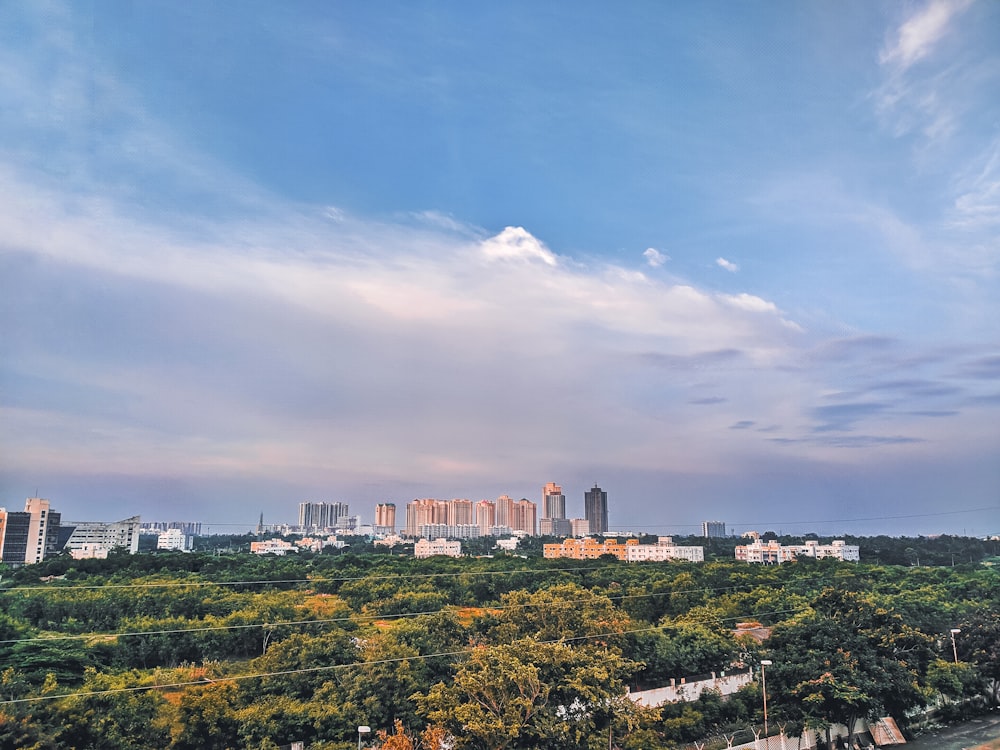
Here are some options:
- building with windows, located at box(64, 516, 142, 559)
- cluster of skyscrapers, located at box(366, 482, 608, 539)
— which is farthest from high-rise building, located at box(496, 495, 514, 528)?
building with windows, located at box(64, 516, 142, 559)

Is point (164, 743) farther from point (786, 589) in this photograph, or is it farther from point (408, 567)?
point (786, 589)

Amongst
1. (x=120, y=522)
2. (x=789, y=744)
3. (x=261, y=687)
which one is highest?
(x=120, y=522)

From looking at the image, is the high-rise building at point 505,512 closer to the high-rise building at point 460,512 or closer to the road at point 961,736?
the high-rise building at point 460,512

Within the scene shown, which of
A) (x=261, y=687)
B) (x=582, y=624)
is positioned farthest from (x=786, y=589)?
(x=261, y=687)

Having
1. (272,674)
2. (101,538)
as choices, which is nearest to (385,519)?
(101,538)

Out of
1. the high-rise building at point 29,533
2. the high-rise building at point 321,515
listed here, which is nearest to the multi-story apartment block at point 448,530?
the high-rise building at point 321,515

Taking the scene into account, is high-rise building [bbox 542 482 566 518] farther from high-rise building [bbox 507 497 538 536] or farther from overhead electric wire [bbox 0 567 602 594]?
overhead electric wire [bbox 0 567 602 594]
